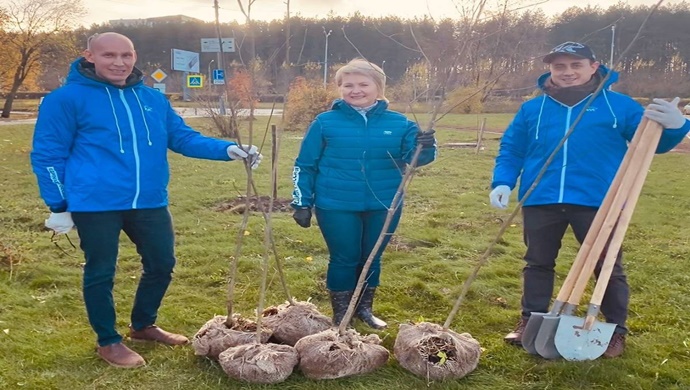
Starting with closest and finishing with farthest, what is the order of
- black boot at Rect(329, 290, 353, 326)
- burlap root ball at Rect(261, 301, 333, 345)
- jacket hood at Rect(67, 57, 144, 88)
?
1. jacket hood at Rect(67, 57, 144, 88)
2. burlap root ball at Rect(261, 301, 333, 345)
3. black boot at Rect(329, 290, 353, 326)

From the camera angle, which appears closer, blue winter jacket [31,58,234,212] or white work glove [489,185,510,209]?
blue winter jacket [31,58,234,212]

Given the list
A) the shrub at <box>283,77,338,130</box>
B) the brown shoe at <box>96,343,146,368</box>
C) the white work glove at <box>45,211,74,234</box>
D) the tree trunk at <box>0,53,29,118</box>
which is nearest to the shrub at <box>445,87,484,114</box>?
the white work glove at <box>45,211,74,234</box>

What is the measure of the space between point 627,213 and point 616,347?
2.88ft

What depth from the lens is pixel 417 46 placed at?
2.84 metres

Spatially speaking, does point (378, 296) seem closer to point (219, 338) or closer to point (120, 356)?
point (219, 338)

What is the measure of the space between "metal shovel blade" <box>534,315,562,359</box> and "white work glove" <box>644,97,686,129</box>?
1026 mm

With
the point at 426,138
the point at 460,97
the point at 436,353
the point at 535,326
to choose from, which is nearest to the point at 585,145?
the point at 426,138

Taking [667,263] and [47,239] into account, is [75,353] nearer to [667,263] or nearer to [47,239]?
[47,239]

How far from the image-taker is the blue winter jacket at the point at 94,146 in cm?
276

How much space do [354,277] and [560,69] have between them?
5.25 feet

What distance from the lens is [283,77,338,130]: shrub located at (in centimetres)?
2069

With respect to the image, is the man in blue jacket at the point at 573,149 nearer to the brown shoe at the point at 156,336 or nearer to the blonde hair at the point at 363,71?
the blonde hair at the point at 363,71

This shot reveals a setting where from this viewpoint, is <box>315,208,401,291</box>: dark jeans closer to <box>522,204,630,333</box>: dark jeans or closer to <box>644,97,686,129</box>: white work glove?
<box>522,204,630,333</box>: dark jeans

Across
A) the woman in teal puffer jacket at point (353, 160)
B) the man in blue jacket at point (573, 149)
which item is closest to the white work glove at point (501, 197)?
the man in blue jacket at point (573, 149)
